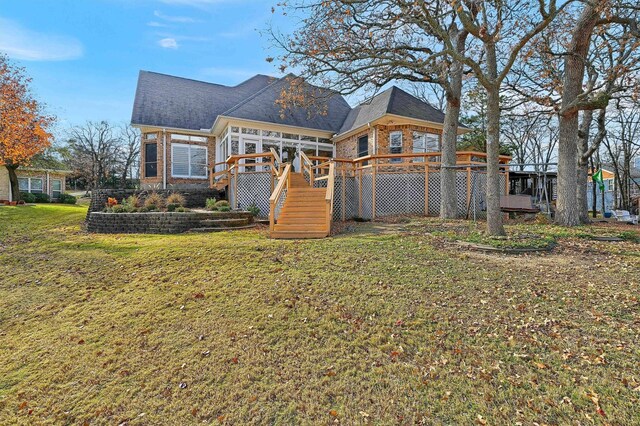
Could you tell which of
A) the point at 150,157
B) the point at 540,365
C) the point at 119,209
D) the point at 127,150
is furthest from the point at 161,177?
the point at 127,150

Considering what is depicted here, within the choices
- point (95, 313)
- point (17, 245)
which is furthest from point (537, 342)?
point (17, 245)

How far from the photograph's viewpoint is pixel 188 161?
16922 mm

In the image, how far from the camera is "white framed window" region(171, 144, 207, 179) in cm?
1656

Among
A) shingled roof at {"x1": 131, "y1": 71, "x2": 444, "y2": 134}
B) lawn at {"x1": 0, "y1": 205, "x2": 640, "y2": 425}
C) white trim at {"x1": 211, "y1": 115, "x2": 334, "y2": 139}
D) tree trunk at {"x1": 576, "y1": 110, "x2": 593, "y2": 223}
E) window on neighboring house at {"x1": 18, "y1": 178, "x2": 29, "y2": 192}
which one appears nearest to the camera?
lawn at {"x1": 0, "y1": 205, "x2": 640, "y2": 425}

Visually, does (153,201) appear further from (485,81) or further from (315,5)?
(485,81)

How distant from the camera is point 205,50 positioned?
1440 cm

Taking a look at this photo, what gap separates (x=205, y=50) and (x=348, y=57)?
8.76 meters

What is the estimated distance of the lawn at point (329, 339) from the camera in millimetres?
2502

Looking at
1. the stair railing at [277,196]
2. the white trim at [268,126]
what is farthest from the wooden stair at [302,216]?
the white trim at [268,126]

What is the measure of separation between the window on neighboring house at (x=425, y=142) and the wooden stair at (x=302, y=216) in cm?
720

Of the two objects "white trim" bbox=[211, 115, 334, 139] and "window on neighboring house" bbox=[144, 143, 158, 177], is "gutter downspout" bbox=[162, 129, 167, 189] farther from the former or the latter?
"white trim" bbox=[211, 115, 334, 139]

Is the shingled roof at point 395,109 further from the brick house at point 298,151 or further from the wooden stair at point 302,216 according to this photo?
the wooden stair at point 302,216

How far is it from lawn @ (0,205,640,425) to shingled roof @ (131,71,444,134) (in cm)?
1045

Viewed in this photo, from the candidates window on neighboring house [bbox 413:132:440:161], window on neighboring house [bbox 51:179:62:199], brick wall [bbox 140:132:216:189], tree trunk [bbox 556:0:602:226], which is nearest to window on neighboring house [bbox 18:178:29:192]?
window on neighboring house [bbox 51:179:62:199]
